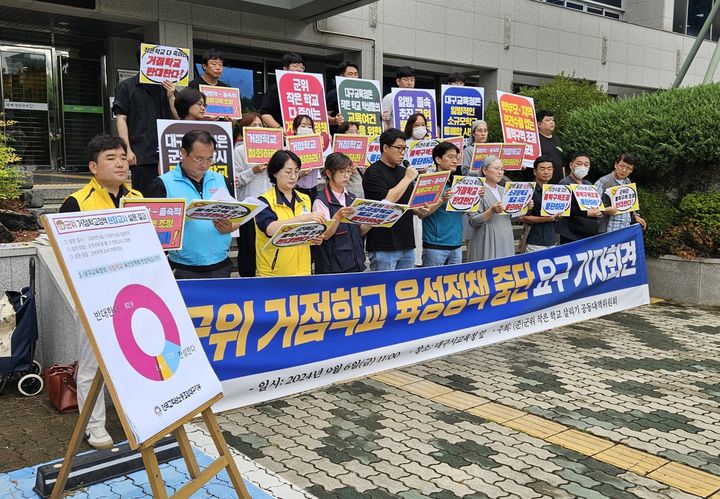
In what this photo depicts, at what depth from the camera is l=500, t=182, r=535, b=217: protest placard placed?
667 centimetres

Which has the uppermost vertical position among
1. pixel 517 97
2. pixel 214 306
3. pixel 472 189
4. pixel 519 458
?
pixel 517 97

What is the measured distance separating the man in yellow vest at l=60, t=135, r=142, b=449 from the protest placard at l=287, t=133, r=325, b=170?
84.1 inches

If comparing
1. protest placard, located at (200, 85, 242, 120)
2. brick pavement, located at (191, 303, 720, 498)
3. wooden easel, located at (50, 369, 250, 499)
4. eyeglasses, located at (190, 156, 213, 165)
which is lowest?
brick pavement, located at (191, 303, 720, 498)

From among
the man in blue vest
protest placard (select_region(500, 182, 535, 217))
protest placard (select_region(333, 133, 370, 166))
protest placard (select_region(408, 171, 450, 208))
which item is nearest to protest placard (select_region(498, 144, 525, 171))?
protest placard (select_region(500, 182, 535, 217))

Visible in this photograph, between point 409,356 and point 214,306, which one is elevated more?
point 214,306

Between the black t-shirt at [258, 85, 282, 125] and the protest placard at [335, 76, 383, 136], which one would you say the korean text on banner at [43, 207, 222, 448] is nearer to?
the black t-shirt at [258, 85, 282, 125]

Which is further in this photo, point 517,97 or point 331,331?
point 517,97

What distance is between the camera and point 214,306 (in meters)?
4.41

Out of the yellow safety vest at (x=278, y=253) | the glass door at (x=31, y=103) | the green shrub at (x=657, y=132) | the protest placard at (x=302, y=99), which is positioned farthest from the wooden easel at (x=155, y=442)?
the glass door at (x=31, y=103)

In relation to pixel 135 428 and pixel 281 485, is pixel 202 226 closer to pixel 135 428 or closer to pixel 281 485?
pixel 281 485

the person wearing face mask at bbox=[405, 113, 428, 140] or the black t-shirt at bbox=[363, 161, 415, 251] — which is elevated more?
the person wearing face mask at bbox=[405, 113, 428, 140]

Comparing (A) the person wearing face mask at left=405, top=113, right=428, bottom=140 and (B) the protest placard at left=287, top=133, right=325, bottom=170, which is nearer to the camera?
(B) the protest placard at left=287, top=133, right=325, bottom=170

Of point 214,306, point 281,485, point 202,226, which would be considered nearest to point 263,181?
point 202,226

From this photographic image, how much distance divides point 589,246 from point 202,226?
4.66 metres
